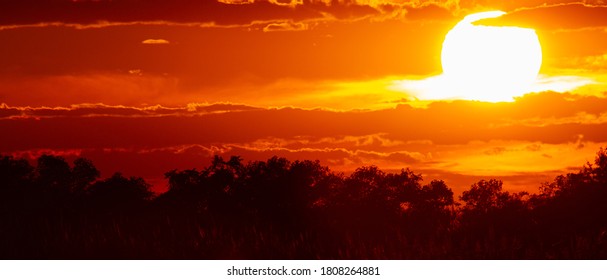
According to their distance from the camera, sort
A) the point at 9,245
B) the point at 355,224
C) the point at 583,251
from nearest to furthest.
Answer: the point at 583,251 < the point at 9,245 < the point at 355,224

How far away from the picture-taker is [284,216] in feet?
154

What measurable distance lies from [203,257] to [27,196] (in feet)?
85.1

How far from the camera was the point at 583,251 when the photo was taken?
63.7 feet

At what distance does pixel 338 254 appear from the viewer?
21281 millimetres

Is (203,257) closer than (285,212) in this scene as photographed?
Yes

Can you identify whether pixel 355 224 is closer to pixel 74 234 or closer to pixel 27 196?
pixel 27 196

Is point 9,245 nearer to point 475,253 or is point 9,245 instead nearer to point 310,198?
point 475,253

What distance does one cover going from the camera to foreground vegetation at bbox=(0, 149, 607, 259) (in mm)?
21156

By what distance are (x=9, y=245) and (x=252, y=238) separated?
554 centimetres

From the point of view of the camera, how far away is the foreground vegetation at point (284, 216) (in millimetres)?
21156

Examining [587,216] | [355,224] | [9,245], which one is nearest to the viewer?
[9,245]
